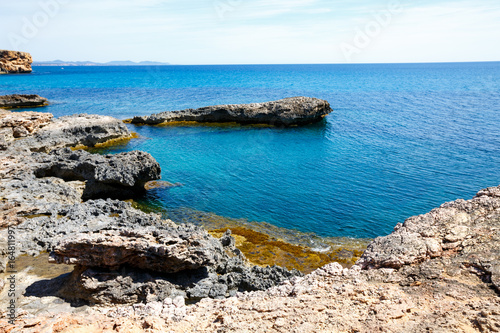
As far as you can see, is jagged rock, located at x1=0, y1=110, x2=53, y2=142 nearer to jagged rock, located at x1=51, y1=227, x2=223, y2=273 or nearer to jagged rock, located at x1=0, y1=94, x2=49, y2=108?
jagged rock, located at x1=51, y1=227, x2=223, y2=273

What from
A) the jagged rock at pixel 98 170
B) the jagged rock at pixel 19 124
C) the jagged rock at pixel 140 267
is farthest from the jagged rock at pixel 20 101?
the jagged rock at pixel 140 267

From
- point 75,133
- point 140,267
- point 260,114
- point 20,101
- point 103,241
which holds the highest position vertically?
point 260,114

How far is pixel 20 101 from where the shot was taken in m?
74.6

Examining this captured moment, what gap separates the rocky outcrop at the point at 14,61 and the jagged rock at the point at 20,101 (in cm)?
11594

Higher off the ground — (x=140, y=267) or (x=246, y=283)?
(x=140, y=267)

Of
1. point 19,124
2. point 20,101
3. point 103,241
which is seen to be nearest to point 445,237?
point 103,241

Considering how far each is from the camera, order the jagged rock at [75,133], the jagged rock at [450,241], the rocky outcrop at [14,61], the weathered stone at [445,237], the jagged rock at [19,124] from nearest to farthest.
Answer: the jagged rock at [450,241] → the weathered stone at [445,237] → the jagged rock at [19,124] → the jagged rock at [75,133] → the rocky outcrop at [14,61]

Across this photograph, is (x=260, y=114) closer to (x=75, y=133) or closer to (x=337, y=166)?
(x=337, y=166)

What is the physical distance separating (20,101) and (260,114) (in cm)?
5486

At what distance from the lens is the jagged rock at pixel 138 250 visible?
502 inches

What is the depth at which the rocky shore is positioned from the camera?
30.9 feet

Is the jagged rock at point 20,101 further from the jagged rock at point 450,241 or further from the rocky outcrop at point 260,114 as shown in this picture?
the jagged rock at point 450,241

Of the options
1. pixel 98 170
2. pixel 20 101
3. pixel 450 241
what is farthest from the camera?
pixel 20 101

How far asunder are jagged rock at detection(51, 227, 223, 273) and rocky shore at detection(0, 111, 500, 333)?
0.13 feet
